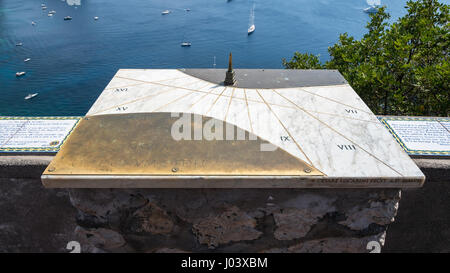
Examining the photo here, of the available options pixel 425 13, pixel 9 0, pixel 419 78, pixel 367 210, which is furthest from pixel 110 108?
pixel 9 0

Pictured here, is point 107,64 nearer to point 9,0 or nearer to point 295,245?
point 295,245

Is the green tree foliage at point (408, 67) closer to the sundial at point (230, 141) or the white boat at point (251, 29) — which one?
the sundial at point (230, 141)

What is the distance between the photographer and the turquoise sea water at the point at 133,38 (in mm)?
33281

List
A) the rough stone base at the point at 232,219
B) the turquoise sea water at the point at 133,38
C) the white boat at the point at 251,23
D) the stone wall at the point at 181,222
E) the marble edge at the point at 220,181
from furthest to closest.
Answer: the white boat at the point at 251,23 → the turquoise sea water at the point at 133,38 → the stone wall at the point at 181,222 → the rough stone base at the point at 232,219 → the marble edge at the point at 220,181

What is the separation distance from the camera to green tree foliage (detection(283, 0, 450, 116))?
798cm

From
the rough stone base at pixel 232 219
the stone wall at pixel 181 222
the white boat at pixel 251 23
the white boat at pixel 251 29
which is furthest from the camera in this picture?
the white boat at pixel 251 23

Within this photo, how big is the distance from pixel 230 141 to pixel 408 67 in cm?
713

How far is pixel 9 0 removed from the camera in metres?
63.0

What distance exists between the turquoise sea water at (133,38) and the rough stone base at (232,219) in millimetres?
28219

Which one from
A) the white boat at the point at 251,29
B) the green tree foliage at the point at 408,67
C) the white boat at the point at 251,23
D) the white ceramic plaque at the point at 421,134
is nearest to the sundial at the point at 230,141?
the white ceramic plaque at the point at 421,134

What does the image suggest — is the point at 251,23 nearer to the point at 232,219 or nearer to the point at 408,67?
the point at 408,67

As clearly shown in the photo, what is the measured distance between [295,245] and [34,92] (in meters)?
35.8

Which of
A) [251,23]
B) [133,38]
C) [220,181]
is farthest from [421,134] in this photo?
[251,23]
